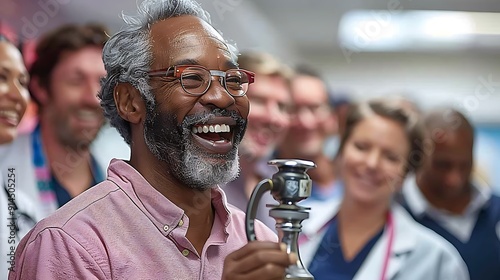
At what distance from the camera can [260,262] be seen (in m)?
0.89

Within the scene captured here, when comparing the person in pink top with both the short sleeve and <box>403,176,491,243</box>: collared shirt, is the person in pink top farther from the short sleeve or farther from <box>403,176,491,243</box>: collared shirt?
<box>403,176,491,243</box>: collared shirt

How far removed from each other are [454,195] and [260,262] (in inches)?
64.3

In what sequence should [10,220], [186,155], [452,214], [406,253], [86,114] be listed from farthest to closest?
[452,214] → [406,253] → [86,114] → [10,220] → [186,155]

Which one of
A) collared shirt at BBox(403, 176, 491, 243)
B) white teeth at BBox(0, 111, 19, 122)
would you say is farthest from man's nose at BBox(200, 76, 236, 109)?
collared shirt at BBox(403, 176, 491, 243)

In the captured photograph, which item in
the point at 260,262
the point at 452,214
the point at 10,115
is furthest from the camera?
the point at 452,214

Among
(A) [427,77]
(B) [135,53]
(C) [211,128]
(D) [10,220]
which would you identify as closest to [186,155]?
(C) [211,128]

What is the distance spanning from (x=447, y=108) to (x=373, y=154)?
281 millimetres

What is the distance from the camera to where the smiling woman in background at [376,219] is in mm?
2264

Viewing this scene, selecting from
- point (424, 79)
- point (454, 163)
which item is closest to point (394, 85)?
point (424, 79)

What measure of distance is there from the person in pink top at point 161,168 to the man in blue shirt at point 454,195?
4.23 feet

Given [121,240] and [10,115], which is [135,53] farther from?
[10,115]

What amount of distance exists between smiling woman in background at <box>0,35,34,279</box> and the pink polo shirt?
69cm

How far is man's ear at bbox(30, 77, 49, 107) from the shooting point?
2.01m

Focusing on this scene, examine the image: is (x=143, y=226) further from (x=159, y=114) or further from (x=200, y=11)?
(x=200, y=11)
